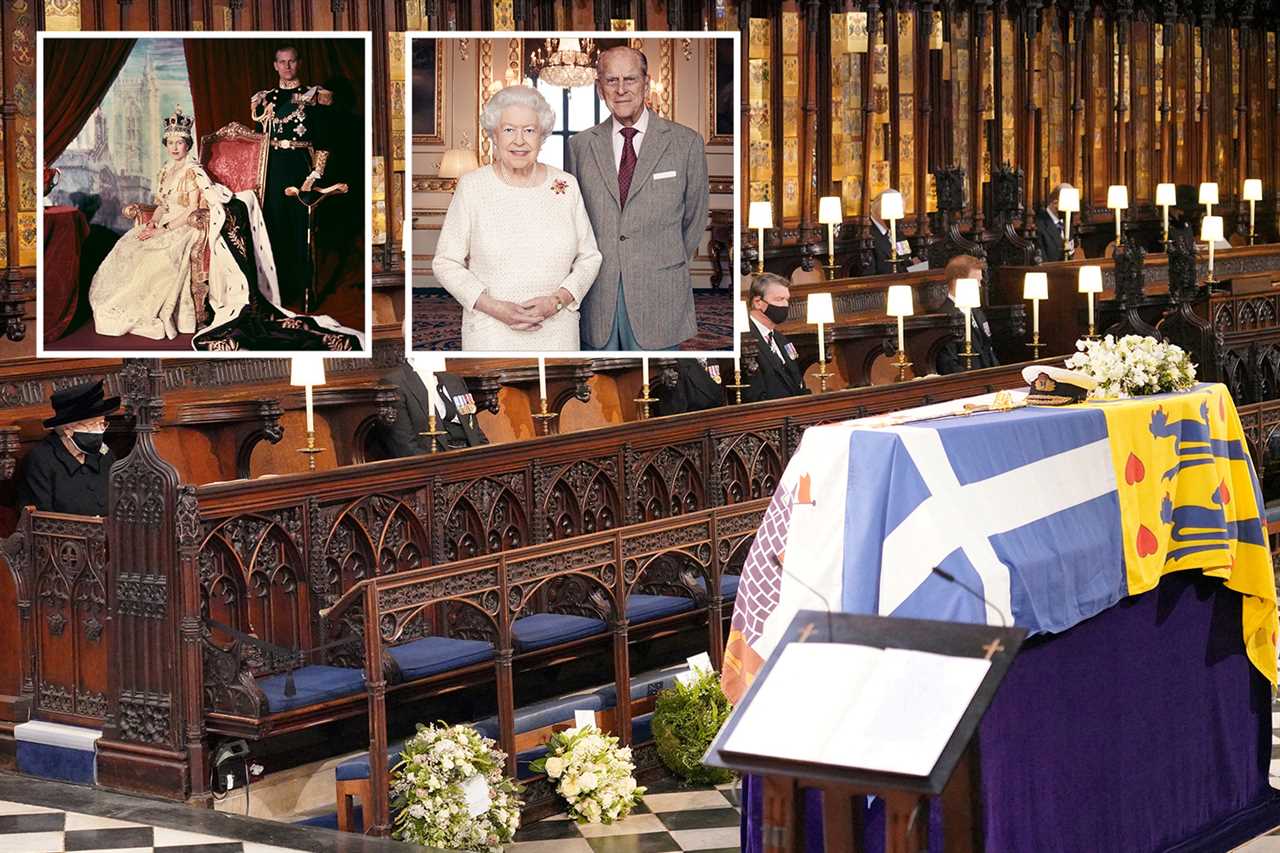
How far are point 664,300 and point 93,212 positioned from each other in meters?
1.76

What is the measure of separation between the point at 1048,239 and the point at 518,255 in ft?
38.0

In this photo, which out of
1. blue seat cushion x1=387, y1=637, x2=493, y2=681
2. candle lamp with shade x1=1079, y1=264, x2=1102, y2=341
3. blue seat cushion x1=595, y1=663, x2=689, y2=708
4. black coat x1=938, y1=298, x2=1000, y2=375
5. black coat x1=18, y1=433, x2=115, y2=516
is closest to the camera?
blue seat cushion x1=387, y1=637, x2=493, y2=681

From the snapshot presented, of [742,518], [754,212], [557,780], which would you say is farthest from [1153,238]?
[557,780]

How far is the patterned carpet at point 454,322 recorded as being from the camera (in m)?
5.37

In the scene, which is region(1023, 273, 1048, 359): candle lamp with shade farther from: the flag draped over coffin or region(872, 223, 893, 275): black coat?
the flag draped over coffin

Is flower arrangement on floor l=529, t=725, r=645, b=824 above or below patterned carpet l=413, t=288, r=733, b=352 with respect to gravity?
below

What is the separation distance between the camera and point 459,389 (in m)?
8.75

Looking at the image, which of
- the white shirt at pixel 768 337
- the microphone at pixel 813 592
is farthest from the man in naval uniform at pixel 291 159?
the white shirt at pixel 768 337

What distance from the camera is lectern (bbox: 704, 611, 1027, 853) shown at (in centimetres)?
327

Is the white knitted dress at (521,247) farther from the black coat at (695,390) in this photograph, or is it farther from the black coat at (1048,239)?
the black coat at (1048,239)

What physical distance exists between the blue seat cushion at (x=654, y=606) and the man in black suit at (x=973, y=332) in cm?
481

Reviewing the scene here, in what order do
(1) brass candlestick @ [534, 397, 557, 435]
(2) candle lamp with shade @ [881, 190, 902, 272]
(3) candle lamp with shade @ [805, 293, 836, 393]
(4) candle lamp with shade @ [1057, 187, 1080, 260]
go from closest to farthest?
(1) brass candlestick @ [534, 397, 557, 435] < (3) candle lamp with shade @ [805, 293, 836, 393] < (2) candle lamp with shade @ [881, 190, 902, 272] < (4) candle lamp with shade @ [1057, 187, 1080, 260]

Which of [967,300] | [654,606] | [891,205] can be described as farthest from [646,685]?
[891,205]

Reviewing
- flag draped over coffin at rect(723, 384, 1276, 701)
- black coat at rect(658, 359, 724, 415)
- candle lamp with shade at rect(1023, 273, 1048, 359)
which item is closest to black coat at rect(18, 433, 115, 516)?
black coat at rect(658, 359, 724, 415)
